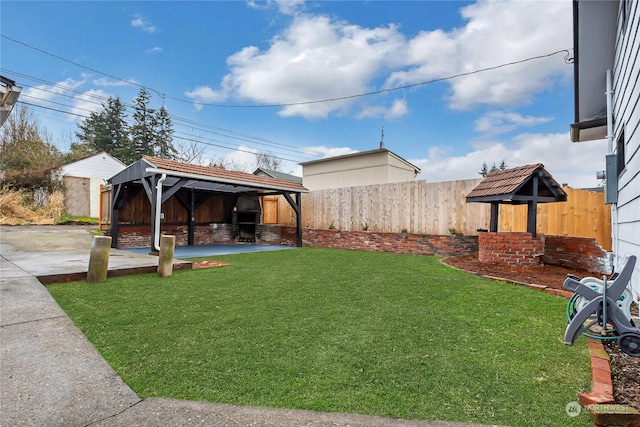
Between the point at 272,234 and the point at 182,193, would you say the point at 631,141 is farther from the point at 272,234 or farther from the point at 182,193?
the point at 182,193

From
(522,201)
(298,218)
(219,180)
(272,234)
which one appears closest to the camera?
(522,201)

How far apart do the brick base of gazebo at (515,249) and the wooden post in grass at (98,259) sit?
6.61 meters

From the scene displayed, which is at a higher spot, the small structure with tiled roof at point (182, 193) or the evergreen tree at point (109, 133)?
the evergreen tree at point (109, 133)

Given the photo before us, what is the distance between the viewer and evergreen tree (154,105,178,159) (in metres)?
31.3

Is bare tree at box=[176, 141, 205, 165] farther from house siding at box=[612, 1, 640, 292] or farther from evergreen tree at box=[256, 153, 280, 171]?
house siding at box=[612, 1, 640, 292]

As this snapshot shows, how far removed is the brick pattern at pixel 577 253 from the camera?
17.6ft

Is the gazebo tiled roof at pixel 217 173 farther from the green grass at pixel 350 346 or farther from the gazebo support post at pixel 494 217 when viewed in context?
the gazebo support post at pixel 494 217

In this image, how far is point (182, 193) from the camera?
37.4ft

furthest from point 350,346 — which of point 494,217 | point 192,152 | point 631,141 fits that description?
point 192,152

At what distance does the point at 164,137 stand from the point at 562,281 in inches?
1359

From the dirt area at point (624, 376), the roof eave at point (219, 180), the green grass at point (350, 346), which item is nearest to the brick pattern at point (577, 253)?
the green grass at point (350, 346)

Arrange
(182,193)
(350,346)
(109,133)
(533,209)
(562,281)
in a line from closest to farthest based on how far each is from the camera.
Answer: (350,346), (562,281), (533,209), (182,193), (109,133)

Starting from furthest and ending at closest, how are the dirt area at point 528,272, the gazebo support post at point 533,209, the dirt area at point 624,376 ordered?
the gazebo support post at point 533,209, the dirt area at point 528,272, the dirt area at point 624,376

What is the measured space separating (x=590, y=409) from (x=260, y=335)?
2190 millimetres
